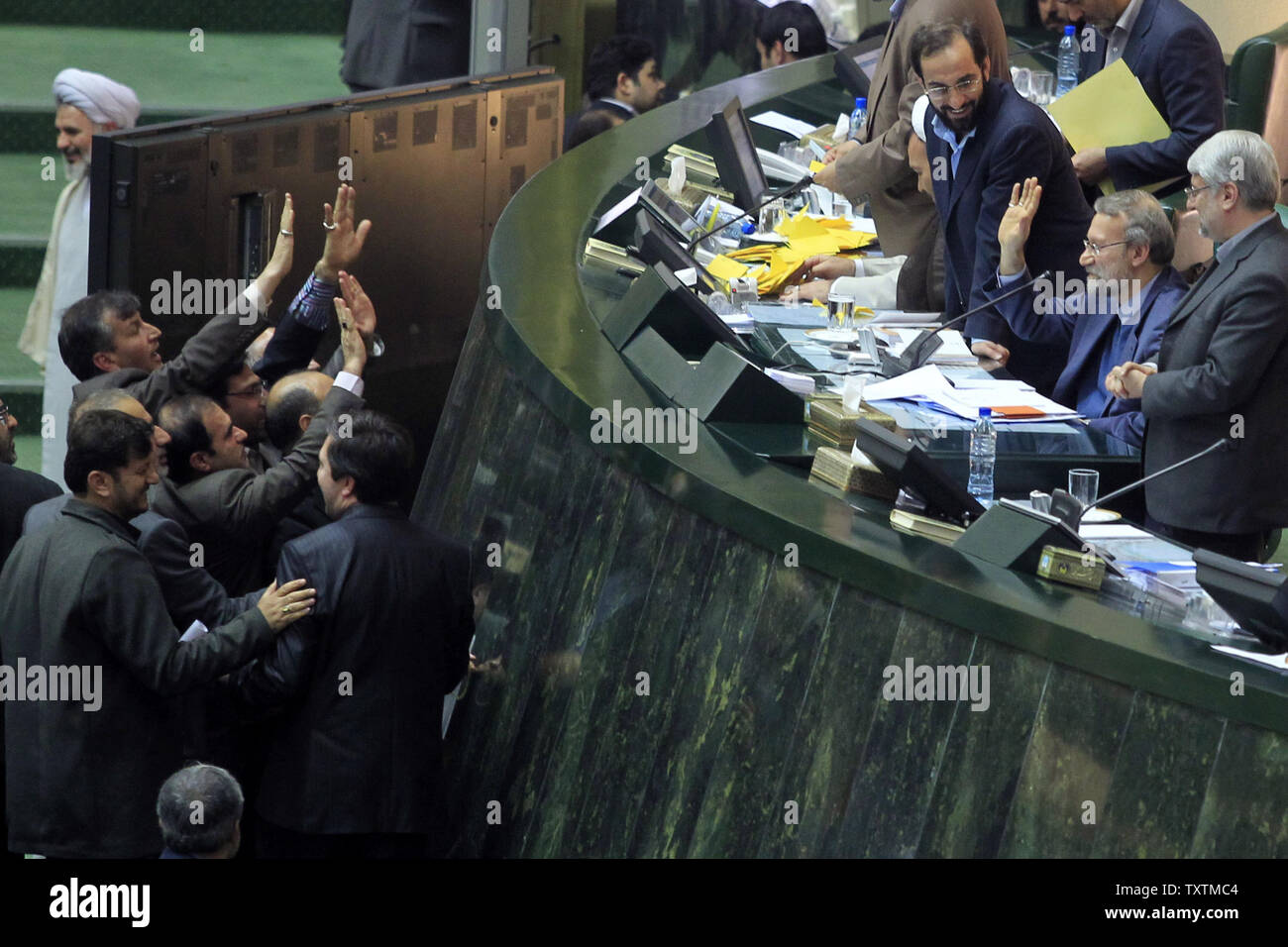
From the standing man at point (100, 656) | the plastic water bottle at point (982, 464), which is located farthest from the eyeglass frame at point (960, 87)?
the standing man at point (100, 656)

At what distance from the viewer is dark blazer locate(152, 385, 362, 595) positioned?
4.18m

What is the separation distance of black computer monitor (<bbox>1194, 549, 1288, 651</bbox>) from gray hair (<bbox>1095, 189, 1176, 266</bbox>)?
1512 millimetres

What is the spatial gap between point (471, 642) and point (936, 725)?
1.67 meters

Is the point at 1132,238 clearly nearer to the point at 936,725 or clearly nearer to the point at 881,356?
the point at 881,356

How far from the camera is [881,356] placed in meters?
4.34

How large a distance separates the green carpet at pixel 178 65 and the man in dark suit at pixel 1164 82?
398 cm

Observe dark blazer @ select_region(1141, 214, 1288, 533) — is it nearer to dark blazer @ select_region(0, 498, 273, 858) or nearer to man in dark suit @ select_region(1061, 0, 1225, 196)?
man in dark suit @ select_region(1061, 0, 1225, 196)

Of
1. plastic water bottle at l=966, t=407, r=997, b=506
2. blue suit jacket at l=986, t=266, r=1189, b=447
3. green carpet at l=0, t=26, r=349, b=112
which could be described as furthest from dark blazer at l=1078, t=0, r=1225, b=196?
green carpet at l=0, t=26, r=349, b=112

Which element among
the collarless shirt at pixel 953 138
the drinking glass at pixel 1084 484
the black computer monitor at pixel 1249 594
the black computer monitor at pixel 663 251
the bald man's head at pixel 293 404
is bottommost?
the bald man's head at pixel 293 404

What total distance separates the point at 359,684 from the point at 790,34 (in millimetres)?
5969

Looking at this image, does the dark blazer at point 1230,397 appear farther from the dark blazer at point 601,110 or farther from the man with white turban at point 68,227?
the dark blazer at point 601,110

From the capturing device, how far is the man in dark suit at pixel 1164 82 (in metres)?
5.19
